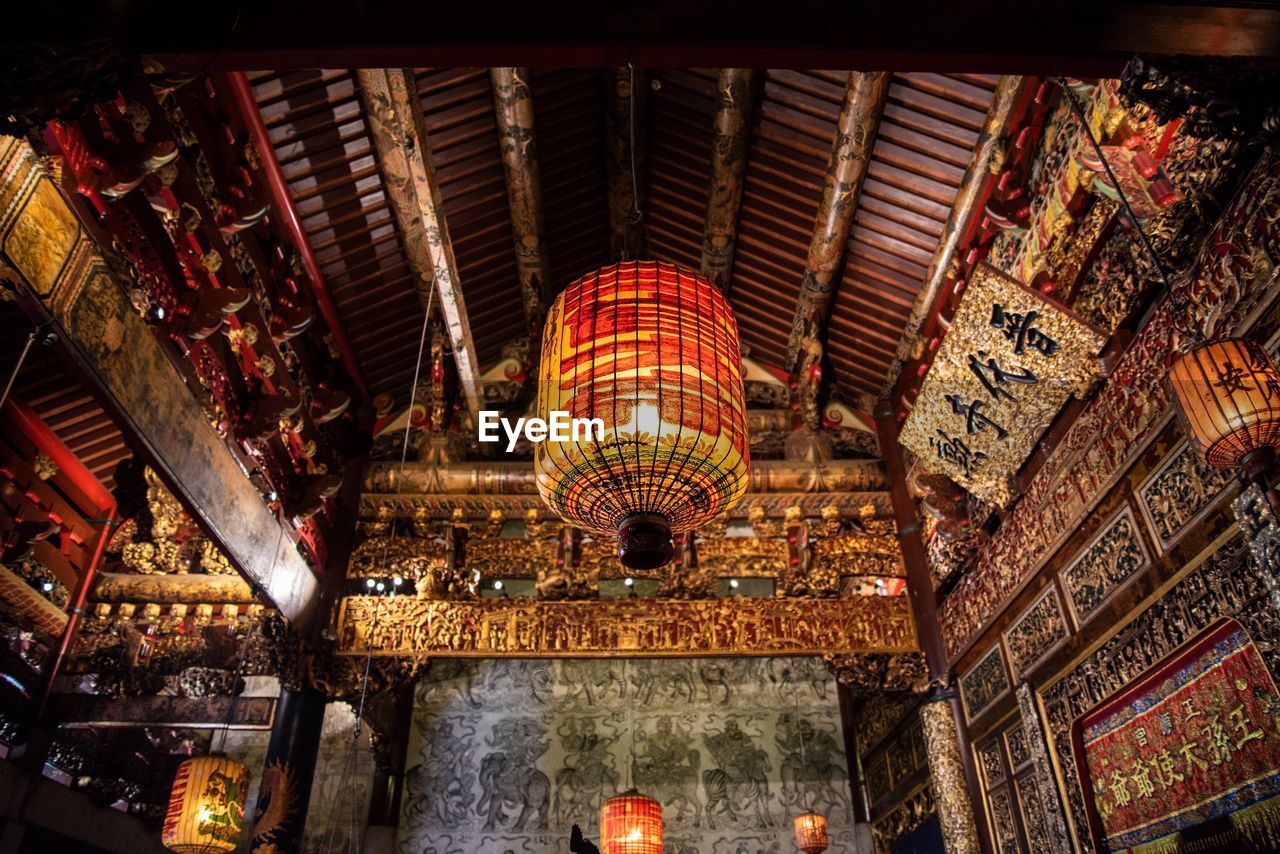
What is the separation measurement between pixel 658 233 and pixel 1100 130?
126 inches

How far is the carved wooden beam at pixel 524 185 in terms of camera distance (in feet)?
15.5

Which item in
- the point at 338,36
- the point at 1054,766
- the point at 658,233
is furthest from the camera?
the point at 658,233

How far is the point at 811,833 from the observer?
20.2 feet

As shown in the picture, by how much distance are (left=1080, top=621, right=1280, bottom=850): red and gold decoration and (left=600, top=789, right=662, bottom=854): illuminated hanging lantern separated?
106 inches

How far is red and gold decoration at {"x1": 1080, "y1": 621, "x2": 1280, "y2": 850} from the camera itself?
9.00 ft

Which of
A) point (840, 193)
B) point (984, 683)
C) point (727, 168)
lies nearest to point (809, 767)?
point (984, 683)

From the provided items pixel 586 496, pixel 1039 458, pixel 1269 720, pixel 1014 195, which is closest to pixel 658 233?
pixel 1014 195

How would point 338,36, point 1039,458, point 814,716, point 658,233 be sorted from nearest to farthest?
point 338,36 < point 1039,458 < point 658,233 < point 814,716

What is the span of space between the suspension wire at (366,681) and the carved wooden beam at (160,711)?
2.29ft

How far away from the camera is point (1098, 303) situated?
146 inches

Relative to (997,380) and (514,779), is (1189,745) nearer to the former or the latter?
(997,380)

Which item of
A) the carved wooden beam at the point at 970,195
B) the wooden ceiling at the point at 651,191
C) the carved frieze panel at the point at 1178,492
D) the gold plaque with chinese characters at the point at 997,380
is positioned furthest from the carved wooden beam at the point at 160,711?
the carved frieze panel at the point at 1178,492

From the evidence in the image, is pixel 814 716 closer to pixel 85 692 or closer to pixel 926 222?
pixel 926 222

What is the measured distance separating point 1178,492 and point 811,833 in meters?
4.01
